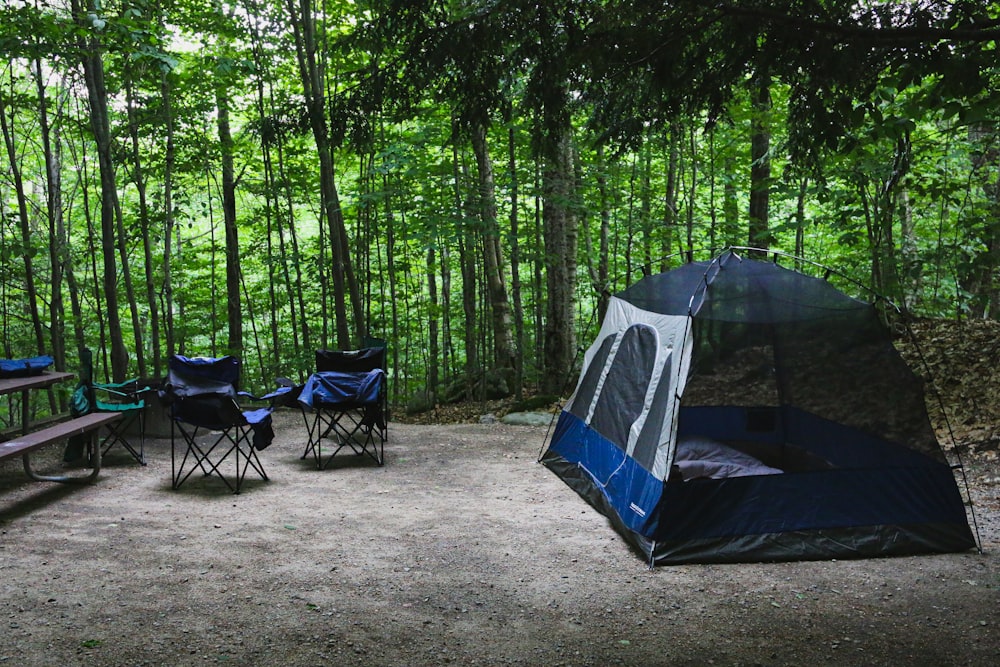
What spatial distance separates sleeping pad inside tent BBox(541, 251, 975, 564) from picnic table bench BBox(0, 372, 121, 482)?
3.40m

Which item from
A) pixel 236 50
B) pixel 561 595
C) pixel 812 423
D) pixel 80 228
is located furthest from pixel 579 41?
pixel 80 228

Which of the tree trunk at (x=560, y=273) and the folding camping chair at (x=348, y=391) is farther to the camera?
the tree trunk at (x=560, y=273)

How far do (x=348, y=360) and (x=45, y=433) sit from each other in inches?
93.7

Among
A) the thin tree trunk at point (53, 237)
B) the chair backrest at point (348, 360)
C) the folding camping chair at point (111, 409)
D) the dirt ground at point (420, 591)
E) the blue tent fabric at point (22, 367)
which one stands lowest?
the dirt ground at point (420, 591)

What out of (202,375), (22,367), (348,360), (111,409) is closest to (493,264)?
(348,360)

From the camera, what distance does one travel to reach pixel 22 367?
5.28 metres

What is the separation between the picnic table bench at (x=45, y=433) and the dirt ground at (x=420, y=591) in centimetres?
17

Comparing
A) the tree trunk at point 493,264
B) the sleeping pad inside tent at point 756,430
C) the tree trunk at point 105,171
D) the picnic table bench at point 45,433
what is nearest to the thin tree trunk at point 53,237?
the tree trunk at point 105,171

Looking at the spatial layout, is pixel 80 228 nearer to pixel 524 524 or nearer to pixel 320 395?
pixel 320 395

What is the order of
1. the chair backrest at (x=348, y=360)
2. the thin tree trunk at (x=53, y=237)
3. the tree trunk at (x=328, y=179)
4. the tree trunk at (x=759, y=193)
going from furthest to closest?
1. the tree trunk at (x=328, y=179)
2. the thin tree trunk at (x=53, y=237)
3. the tree trunk at (x=759, y=193)
4. the chair backrest at (x=348, y=360)

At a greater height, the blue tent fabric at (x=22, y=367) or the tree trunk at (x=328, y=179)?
the tree trunk at (x=328, y=179)

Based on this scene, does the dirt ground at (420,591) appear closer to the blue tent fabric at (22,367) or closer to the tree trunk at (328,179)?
the blue tent fabric at (22,367)

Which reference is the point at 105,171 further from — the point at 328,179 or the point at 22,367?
the point at 22,367

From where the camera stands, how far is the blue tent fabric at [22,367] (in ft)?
17.0
